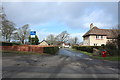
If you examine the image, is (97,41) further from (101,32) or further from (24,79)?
(24,79)

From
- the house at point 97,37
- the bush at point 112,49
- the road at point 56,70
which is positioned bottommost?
the road at point 56,70

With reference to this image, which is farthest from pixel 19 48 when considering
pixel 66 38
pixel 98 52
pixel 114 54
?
pixel 66 38

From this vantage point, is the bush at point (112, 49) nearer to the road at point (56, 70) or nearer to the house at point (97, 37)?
the road at point (56, 70)

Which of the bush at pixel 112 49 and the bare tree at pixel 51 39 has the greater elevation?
the bare tree at pixel 51 39

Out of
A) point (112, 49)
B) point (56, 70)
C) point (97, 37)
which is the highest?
point (97, 37)

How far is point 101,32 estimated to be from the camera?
1706 inches

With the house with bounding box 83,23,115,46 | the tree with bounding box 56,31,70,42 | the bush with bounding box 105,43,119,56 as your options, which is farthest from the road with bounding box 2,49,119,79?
the tree with bounding box 56,31,70,42

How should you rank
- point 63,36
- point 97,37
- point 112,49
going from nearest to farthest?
point 112,49
point 97,37
point 63,36

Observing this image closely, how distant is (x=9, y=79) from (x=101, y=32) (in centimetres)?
4210

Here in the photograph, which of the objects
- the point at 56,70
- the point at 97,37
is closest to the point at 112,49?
the point at 56,70

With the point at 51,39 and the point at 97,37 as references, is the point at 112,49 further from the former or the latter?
the point at 51,39

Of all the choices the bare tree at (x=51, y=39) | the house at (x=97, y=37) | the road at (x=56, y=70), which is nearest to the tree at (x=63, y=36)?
the bare tree at (x=51, y=39)

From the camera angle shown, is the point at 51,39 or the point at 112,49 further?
the point at 51,39

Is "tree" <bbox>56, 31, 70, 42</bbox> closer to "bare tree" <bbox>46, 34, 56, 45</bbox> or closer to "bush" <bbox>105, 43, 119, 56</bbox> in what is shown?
"bare tree" <bbox>46, 34, 56, 45</bbox>
